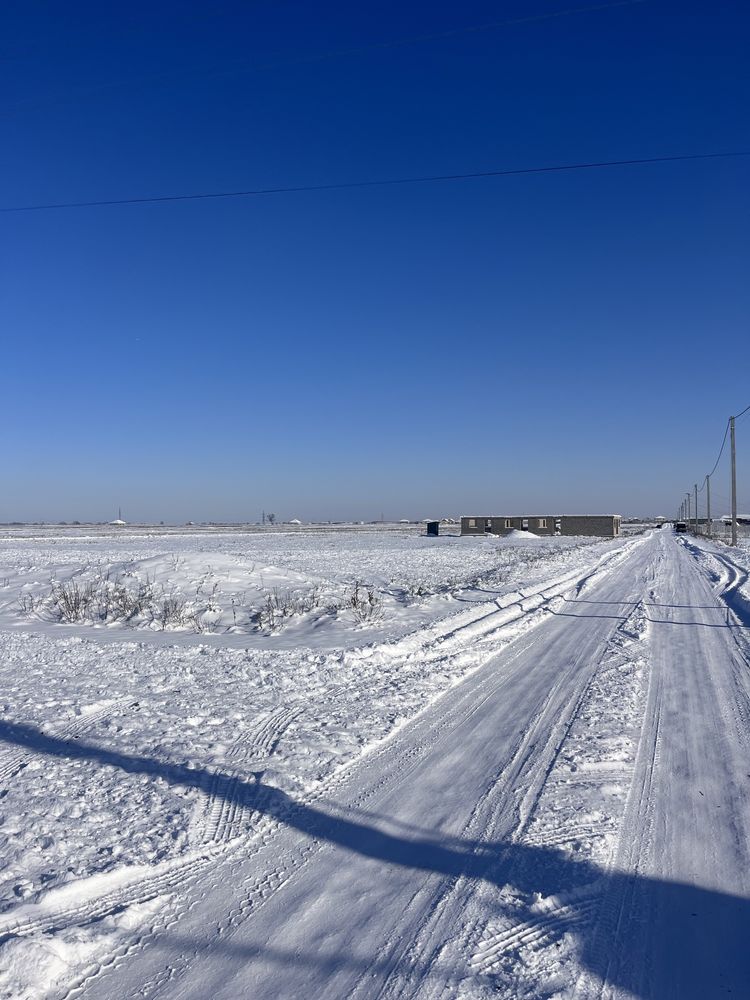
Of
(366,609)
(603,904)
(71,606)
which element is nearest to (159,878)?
(603,904)

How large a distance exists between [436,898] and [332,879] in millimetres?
610

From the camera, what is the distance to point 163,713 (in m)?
7.35

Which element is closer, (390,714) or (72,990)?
(72,990)

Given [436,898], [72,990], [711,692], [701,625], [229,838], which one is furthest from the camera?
[701,625]

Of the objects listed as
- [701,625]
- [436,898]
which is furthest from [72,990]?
[701,625]

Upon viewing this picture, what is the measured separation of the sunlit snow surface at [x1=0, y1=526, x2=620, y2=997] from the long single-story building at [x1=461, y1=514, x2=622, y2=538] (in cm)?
7254

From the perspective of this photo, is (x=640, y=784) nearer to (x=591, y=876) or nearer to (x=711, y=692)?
(x=591, y=876)

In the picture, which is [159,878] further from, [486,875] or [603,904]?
[603,904]

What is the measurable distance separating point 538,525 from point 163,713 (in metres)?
85.3

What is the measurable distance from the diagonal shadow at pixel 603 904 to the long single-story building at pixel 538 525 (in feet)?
272

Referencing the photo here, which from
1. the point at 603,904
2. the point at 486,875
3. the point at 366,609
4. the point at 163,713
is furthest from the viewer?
the point at 366,609

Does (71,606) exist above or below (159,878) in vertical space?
above

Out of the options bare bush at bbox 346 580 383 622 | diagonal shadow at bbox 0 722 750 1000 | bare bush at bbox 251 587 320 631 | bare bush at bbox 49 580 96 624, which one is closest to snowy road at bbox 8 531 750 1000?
diagonal shadow at bbox 0 722 750 1000

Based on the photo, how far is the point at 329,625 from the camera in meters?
13.2
